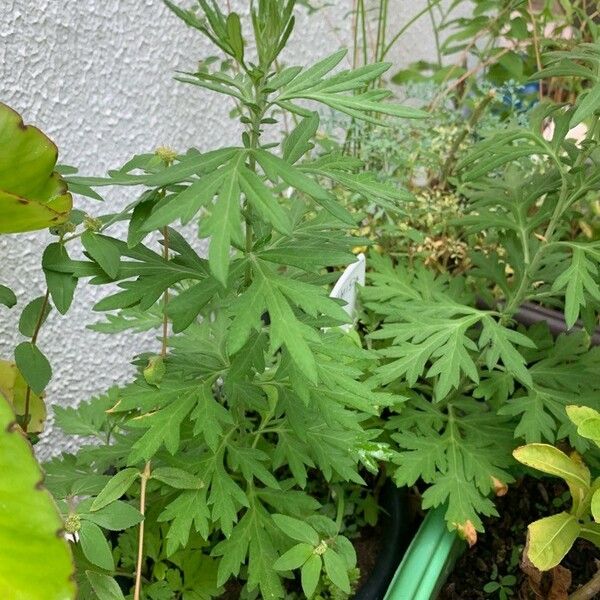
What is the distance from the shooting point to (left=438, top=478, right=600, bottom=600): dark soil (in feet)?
3.37

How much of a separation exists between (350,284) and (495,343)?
23cm

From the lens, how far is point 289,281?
0.64 meters

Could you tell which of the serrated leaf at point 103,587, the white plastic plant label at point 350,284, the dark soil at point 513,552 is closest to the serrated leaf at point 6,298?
the serrated leaf at point 103,587

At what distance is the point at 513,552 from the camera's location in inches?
41.4

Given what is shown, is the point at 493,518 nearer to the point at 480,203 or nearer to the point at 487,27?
the point at 480,203

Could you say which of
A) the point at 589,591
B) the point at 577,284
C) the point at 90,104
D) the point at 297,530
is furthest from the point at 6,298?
the point at 589,591

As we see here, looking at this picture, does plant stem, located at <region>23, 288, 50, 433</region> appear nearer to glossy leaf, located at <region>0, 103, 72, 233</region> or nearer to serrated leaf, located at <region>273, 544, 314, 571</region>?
glossy leaf, located at <region>0, 103, 72, 233</region>

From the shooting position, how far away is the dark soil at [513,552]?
1.03 meters

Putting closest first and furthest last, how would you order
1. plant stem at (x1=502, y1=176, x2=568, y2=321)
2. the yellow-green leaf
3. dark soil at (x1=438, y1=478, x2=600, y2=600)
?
the yellow-green leaf
plant stem at (x1=502, y1=176, x2=568, y2=321)
dark soil at (x1=438, y1=478, x2=600, y2=600)

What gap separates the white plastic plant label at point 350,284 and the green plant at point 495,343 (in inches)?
1.0

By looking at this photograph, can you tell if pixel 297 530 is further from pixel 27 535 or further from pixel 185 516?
pixel 27 535

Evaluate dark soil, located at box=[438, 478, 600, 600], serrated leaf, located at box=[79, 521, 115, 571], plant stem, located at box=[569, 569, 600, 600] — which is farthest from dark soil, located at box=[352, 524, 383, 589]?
serrated leaf, located at box=[79, 521, 115, 571]

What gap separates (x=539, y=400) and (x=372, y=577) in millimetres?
342

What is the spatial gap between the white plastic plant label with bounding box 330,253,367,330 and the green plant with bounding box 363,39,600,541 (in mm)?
27
